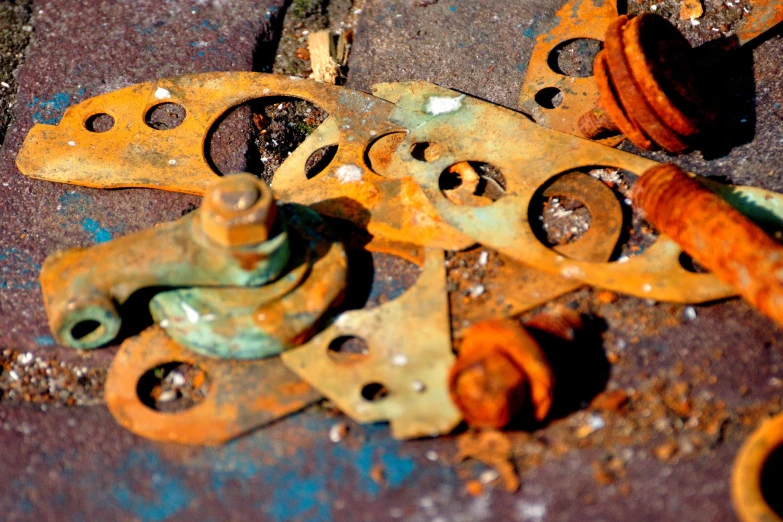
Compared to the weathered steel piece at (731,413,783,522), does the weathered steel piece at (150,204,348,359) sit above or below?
below

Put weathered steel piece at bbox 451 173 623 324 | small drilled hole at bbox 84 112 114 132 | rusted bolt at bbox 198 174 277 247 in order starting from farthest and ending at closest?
1. small drilled hole at bbox 84 112 114 132
2. weathered steel piece at bbox 451 173 623 324
3. rusted bolt at bbox 198 174 277 247

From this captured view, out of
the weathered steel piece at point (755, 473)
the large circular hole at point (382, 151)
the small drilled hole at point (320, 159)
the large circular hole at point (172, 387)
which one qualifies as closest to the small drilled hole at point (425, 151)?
the large circular hole at point (382, 151)

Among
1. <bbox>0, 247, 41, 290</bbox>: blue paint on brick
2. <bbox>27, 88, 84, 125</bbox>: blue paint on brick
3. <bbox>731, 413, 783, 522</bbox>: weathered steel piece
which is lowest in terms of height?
<bbox>0, 247, 41, 290</bbox>: blue paint on brick

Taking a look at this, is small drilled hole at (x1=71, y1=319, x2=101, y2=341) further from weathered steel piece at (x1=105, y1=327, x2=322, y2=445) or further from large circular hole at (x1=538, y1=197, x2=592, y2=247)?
large circular hole at (x1=538, y1=197, x2=592, y2=247)

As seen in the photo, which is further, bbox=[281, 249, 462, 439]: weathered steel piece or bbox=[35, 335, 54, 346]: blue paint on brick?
bbox=[35, 335, 54, 346]: blue paint on brick

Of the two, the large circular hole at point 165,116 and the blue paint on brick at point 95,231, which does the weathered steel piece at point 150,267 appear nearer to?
the blue paint on brick at point 95,231

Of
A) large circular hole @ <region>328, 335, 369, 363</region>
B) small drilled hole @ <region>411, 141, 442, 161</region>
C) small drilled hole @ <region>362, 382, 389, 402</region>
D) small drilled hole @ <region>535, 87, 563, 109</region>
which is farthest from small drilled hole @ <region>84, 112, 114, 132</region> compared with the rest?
small drilled hole @ <region>535, 87, 563, 109</region>

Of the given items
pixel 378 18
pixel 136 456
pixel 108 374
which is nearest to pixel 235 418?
pixel 136 456
